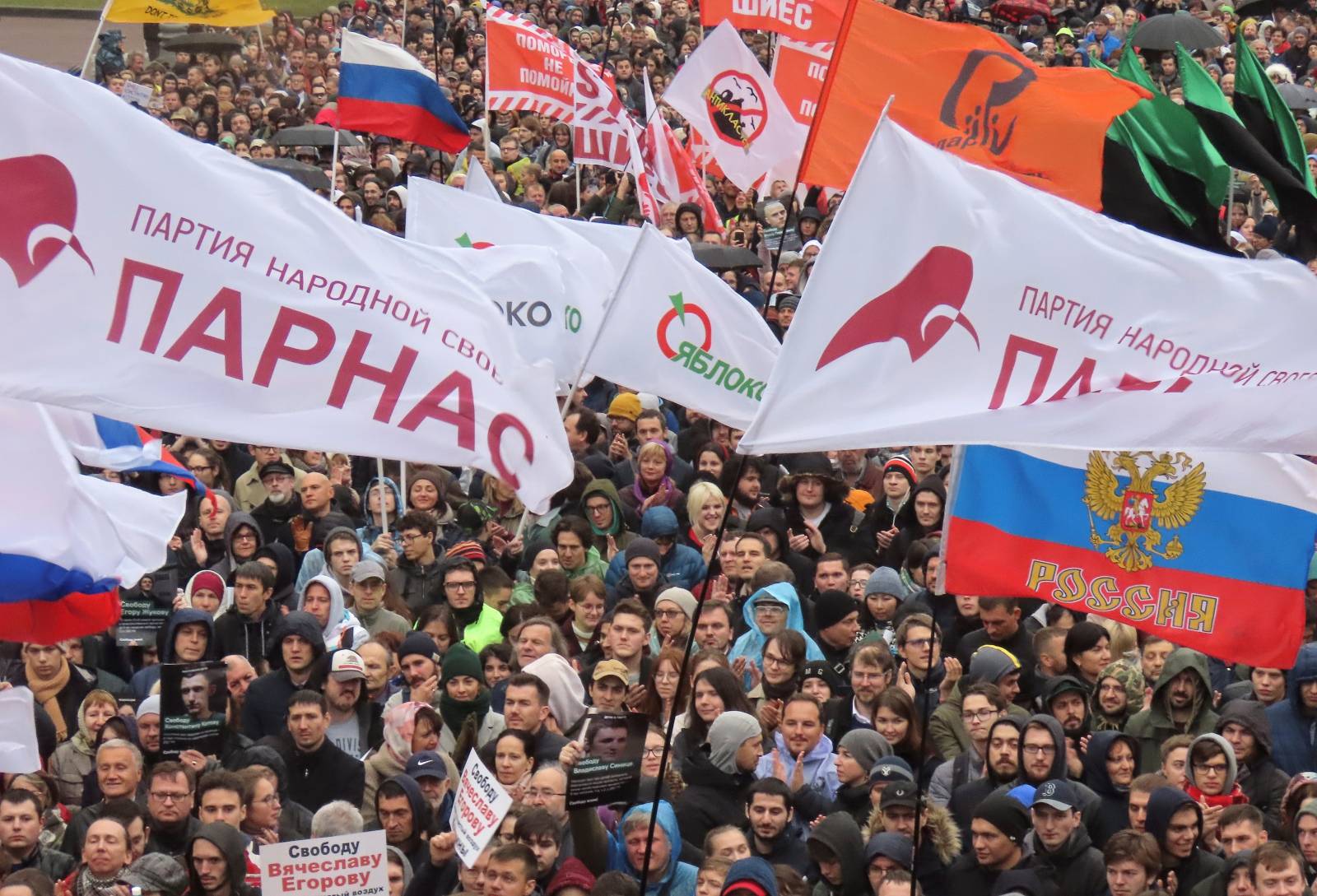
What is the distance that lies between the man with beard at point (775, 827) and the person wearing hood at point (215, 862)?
1.83 meters

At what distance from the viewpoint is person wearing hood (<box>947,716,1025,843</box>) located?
8.57 meters

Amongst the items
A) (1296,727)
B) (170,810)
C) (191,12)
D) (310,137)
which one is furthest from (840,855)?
(310,137)

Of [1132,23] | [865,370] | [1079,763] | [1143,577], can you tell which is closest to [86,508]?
[865,370]

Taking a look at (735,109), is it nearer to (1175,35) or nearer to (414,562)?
(414,562)

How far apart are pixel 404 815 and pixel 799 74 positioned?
817 cm

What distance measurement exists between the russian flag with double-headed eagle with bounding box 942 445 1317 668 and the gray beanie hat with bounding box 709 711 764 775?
135 cm

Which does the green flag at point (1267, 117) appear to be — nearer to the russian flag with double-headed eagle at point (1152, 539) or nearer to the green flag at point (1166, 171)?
the green flag at point (1166, 171)

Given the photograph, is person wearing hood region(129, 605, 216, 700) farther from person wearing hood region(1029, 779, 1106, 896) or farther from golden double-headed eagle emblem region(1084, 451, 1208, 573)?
golden double-headed eagle emblem region(1084, 451, 1208, 573)

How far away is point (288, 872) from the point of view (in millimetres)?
7031

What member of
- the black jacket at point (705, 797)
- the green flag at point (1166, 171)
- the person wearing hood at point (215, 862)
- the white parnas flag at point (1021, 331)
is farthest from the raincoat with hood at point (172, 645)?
the white parnas flag at point (1021, 331)

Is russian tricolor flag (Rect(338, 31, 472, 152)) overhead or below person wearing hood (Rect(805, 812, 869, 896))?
below

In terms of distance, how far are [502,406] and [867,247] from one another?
3.98 ft

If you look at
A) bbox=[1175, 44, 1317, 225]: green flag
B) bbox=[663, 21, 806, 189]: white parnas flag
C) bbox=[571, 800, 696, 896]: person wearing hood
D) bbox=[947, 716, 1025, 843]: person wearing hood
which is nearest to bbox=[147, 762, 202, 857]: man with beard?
bbox=[571, 800, 696, 896]: person wearing hood

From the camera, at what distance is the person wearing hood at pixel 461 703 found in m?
9.41
